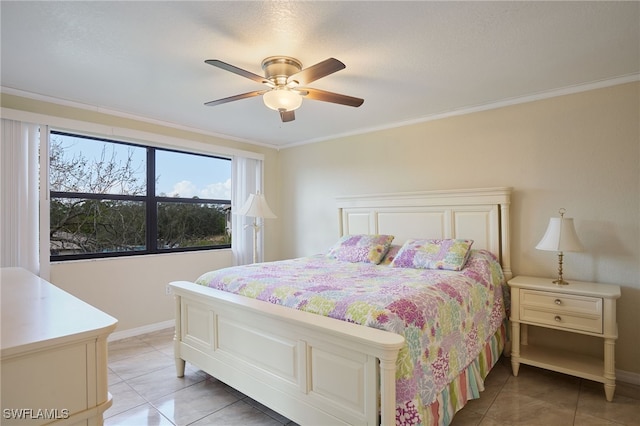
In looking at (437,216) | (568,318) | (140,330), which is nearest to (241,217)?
(140,330)

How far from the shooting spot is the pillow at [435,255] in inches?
107

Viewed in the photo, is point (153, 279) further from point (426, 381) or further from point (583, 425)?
point (583, 425)

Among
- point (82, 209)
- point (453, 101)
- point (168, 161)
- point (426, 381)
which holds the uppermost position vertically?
point (453, 101)

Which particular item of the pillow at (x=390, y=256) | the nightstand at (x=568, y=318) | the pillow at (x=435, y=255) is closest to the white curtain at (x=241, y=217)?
the pillow at (x=390, y=256)

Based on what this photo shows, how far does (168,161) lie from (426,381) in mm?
3586

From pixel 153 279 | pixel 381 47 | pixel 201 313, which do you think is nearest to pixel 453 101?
pixel 381 47

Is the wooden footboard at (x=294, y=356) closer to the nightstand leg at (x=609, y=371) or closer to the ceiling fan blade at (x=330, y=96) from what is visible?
the ceiling fan blade at (x=330, y=96)

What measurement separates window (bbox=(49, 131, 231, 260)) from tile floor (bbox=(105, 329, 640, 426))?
1320 millimetres

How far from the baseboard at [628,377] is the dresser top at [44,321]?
3446 millimetres

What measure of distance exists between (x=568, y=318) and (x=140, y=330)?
12.9ft

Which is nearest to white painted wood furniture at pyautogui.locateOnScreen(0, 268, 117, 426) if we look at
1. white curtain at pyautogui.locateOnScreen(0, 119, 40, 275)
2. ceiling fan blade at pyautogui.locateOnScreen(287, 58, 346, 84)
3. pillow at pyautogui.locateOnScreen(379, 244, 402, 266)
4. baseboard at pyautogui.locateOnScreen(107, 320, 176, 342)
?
ceiling fan blade at pyautogui.locateOnScreen(287, 58, 346, 84)

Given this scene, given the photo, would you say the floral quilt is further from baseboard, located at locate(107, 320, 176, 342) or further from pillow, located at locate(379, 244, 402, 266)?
baseboard, located at locate(107, 320, 176, 342)

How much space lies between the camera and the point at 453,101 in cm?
308

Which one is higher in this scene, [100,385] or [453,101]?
[453,101]
